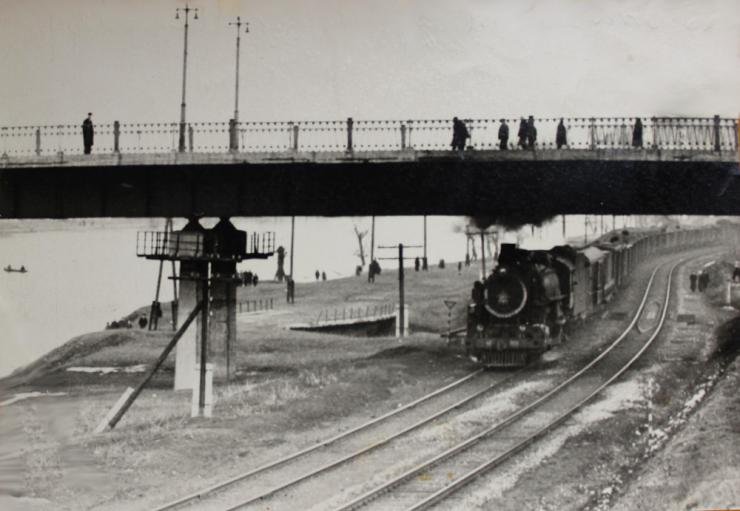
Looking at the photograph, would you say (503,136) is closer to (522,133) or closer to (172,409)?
(522,133)

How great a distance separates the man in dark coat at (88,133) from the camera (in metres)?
15.1

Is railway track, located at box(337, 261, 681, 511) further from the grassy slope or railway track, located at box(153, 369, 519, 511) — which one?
the grassy slope

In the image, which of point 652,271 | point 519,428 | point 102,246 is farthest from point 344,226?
point 519,428

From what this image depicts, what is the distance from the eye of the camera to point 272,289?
36.8 metres

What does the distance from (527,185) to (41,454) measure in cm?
1039

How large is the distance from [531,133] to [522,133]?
168 mm

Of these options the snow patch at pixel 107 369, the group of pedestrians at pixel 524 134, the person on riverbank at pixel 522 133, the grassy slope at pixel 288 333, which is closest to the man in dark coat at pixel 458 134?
the group of pedestrians at pixel 524 134

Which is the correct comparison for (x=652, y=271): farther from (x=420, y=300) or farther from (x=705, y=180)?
(x=705, y=180)

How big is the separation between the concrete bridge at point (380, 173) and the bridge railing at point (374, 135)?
0.03 meters

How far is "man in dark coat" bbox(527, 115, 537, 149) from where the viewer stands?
1628 cm

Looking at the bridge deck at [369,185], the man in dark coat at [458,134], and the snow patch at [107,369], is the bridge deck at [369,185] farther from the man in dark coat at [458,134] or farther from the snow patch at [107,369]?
the snow patch at [107,369]

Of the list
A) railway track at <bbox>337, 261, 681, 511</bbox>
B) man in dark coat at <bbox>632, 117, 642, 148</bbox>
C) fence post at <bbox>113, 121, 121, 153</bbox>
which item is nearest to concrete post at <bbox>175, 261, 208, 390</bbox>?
fence post at <bbox>113, 121, 121, 153</bbox>

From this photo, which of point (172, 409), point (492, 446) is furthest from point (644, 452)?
point (172, 409)

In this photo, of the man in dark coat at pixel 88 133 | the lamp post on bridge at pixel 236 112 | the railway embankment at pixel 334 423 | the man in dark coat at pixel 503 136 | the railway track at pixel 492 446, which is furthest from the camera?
the man in dark coat at pixel 503 136
